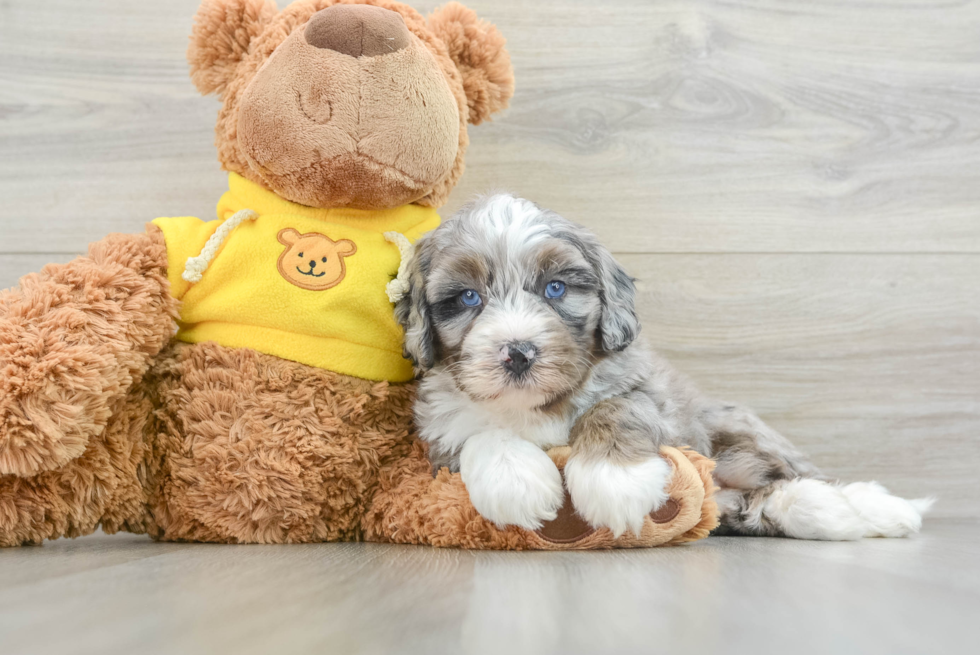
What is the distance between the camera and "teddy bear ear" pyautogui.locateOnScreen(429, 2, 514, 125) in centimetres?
196

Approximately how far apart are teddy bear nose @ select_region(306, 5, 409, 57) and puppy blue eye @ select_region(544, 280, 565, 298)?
0.63 metres

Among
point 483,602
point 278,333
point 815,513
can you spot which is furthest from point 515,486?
point 815,513

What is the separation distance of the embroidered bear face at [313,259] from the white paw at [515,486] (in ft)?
1.77

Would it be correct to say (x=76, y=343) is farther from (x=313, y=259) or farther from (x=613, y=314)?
(x=613, y=314)

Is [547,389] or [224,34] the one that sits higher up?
[224,34]

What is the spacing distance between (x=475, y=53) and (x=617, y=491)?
1.18m

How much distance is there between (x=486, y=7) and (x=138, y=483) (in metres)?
1.76

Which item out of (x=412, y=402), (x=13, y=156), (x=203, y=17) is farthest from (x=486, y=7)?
(x=13, y=156)

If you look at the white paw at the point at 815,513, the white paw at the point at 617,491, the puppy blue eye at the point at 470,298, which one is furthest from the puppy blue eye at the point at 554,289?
the white paw at the point at 815,513

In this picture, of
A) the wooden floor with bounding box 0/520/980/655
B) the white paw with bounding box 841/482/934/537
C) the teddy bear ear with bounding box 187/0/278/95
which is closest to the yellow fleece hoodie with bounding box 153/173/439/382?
the teddy bear ear with bounding box 187/0/278/95

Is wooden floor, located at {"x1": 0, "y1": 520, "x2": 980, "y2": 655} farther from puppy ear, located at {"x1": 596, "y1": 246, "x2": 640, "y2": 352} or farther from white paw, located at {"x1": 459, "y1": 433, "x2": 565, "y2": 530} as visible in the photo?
puppy ear, located at {"x1": 596, "y1": 246, "x2": 640, "y2": 352}

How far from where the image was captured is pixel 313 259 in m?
1.74

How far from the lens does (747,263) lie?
101 inches

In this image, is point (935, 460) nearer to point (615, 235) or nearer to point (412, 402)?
point (615, 235)
